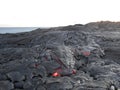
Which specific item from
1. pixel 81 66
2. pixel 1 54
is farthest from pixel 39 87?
pixel 1 54

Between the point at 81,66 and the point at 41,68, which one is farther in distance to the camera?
the point at 81,66

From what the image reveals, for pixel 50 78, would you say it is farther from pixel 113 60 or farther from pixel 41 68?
pixel 113 60

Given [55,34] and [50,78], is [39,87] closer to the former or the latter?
[50,78]

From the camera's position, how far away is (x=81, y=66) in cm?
2259

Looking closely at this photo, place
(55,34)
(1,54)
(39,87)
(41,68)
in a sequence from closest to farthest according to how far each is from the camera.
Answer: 1. (39,87)
2. (41,68)
3. (1,54)
4. (55,34)

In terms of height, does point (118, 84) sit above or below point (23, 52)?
below

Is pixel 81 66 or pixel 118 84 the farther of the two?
pixel 81 66

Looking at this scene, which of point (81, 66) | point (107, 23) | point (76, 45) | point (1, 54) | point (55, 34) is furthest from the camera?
point (107, 23)

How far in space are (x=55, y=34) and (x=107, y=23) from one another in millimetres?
16055

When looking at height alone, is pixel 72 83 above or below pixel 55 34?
below

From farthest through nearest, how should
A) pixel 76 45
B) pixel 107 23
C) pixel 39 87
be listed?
pixel 107 23, pixel 76 45, pixel 39 87

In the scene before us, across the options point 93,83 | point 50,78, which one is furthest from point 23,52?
point 93,83

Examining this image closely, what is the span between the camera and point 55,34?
30.0 metres

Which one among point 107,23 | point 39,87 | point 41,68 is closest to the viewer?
point 39,87
